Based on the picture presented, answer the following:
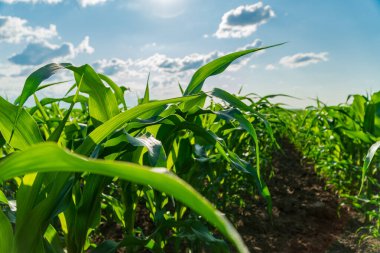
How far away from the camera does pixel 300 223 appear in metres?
2.69

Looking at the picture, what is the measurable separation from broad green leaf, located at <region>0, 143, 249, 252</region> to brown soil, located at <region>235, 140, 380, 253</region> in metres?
1.78

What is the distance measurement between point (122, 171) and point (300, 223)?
2441 millimetres

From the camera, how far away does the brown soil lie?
2.33 m

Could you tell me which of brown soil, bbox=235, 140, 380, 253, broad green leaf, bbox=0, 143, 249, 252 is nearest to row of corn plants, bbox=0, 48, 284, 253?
broad green leaf, bbox=0, 143, 249, 252

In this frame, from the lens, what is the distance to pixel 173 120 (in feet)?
3.47

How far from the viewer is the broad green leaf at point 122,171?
14.2 inches

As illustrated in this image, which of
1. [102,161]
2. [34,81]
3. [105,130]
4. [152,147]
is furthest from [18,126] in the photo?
[102,161]

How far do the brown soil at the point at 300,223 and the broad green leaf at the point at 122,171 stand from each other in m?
1.78

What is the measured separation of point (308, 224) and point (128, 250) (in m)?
1.63

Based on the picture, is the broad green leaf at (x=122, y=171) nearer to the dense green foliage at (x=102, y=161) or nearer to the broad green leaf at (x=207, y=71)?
the dense green foliage at (x=102, y=161)

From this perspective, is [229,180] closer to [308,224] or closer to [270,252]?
[270,252]

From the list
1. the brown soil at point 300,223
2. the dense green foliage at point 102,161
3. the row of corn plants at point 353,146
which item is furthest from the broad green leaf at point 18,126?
the row of corn plants at point 353,146

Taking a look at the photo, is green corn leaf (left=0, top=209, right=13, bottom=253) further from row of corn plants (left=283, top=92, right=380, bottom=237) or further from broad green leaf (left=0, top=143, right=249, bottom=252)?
row of corn plants (left=283, top=92, right=380, bottom=237)

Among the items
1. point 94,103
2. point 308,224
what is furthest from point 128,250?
point 308,224
